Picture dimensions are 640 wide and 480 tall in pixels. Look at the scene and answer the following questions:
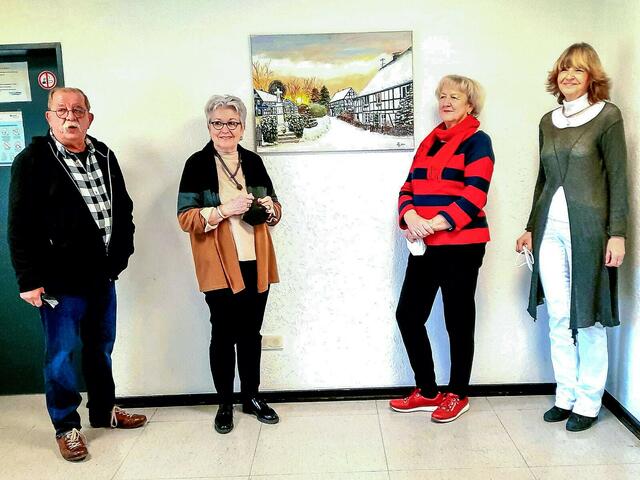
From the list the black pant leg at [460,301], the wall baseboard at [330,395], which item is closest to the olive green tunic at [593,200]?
the black pant leg at [460,301]

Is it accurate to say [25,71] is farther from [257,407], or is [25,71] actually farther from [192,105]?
[257,407]

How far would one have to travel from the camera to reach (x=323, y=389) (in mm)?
2951

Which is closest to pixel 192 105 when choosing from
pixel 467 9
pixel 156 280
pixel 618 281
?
pixel 156 280

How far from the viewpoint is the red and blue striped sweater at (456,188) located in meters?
2.43

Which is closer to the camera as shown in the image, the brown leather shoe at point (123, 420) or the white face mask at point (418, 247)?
the white face mask at point (418, 247)

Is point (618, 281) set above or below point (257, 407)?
above

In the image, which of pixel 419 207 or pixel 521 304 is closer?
pixel 419 207

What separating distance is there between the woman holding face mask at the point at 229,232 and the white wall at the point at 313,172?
10.7 inches

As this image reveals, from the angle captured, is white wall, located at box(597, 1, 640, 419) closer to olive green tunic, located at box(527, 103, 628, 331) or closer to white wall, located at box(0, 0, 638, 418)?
white wall, located at box(0, 0, 638, 418)

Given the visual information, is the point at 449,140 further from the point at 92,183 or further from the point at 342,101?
the point at 92,183

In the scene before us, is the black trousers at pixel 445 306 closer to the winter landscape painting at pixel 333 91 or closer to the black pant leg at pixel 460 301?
the black pant leg at pixel 460 301

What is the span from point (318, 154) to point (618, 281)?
143 cm

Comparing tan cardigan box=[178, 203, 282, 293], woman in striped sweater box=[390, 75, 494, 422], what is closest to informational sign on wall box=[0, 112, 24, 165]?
tan cardigan box=[178, 203, 282, 293]

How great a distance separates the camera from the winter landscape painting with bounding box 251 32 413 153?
8.91 feet
